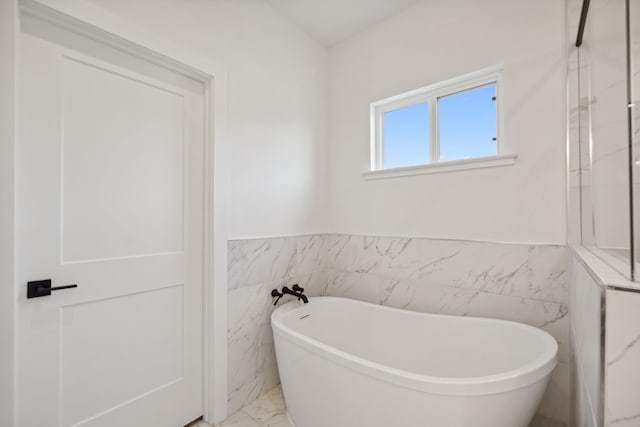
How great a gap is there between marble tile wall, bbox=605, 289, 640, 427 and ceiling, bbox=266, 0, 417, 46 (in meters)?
2.25

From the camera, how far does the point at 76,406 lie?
1.29 metres

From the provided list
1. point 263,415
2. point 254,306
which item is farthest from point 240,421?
point 254,306

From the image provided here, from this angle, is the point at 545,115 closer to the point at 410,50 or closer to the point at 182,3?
the point at 410,50

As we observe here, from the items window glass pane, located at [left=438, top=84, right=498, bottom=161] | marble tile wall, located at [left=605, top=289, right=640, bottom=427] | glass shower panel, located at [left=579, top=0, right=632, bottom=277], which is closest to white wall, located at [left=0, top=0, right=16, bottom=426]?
marble tile wall, located at [left=605, top=289, right=640, bottom=427]

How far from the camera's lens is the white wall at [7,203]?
3.39ft

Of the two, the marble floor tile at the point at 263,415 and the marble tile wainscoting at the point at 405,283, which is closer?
the marble tile wainscoting at the point at 405,283

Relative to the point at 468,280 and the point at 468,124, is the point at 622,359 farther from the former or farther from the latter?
the point at 468,124

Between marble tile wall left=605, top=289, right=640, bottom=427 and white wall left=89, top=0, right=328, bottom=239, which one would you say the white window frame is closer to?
white wall left=89, top=0, right=328, bottom=239

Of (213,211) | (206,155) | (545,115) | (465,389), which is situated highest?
(545,115)

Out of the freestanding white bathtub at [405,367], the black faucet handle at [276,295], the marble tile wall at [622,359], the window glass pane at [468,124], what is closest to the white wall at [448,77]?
the window glass pane at [468,124]

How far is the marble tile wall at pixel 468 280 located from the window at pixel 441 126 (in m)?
0.56

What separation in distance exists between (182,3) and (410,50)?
1.54 m

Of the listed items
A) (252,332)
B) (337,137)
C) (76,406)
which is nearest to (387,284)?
(252,332)

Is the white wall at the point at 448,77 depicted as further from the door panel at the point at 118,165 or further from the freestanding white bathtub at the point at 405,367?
the door panel at the point at 118,165
